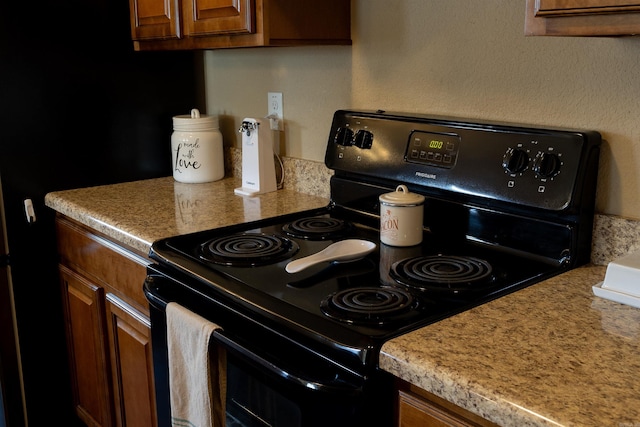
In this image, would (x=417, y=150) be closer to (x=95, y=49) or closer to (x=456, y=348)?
(x=456, y=348)

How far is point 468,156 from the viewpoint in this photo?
1489mm

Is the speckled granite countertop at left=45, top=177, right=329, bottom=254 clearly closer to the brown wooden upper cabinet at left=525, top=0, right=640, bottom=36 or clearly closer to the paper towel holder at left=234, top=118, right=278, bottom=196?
the paper towel holder at left=234, top=118, right=278, bottom=196

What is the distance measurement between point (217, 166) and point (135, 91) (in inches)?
14.4

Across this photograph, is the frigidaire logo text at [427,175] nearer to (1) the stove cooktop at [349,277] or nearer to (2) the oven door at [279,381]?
(1) the stove cooktop at [349,277]

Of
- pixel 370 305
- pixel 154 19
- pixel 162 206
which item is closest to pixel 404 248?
pixel 370 305

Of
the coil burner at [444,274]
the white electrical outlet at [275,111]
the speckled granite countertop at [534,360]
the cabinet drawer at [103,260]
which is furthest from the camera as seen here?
the white electrical outlet at [275,111]

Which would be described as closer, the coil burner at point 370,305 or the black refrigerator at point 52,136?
the coil burner at point 370,305

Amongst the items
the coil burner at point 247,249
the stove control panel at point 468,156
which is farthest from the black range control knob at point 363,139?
the coil burner at point 247,249

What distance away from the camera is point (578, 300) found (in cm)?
115

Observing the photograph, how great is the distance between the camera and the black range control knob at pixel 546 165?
133 centimetres

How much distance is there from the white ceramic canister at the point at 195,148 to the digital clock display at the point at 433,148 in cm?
80

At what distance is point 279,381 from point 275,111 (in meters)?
1.19

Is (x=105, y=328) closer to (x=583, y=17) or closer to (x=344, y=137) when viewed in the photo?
(x=344, y=137)

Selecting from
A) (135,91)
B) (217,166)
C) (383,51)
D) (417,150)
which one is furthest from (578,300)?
(135,91)
